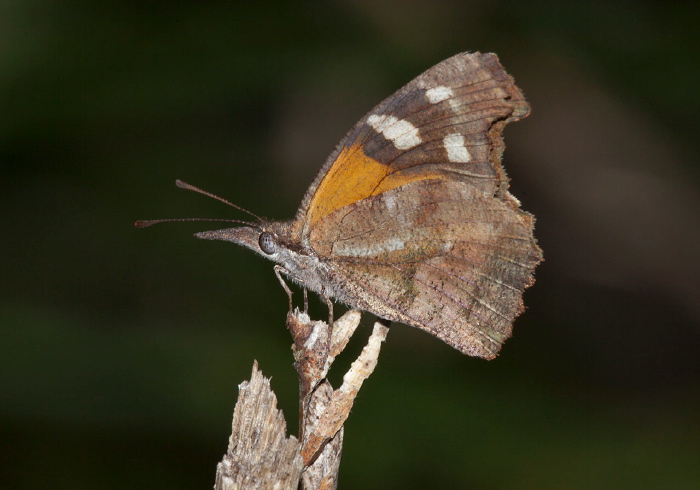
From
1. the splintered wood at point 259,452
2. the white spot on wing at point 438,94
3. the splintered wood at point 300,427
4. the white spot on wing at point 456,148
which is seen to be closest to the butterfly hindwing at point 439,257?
the white spot on wing at point 456,148

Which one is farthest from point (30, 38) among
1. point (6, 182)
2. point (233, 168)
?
point (233, 168)

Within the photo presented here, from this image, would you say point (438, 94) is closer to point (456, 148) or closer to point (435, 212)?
point (456, 148)

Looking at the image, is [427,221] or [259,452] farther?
[427,221]

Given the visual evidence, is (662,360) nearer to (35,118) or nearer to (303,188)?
(303,188)

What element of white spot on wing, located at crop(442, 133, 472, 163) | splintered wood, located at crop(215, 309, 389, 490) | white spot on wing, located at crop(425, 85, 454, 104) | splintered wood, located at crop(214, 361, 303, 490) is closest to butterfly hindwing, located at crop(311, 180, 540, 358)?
white spot on wing, located at crop(442, 133, 472, 163)

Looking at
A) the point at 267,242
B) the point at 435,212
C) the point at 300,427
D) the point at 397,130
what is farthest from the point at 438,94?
the point at 300,427

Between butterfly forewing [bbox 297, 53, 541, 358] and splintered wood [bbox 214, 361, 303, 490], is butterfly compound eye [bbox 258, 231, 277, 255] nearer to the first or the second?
butterfly forewing [bbox 297, 53, 541, 358]

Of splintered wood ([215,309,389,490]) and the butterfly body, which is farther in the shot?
the butterfly body
